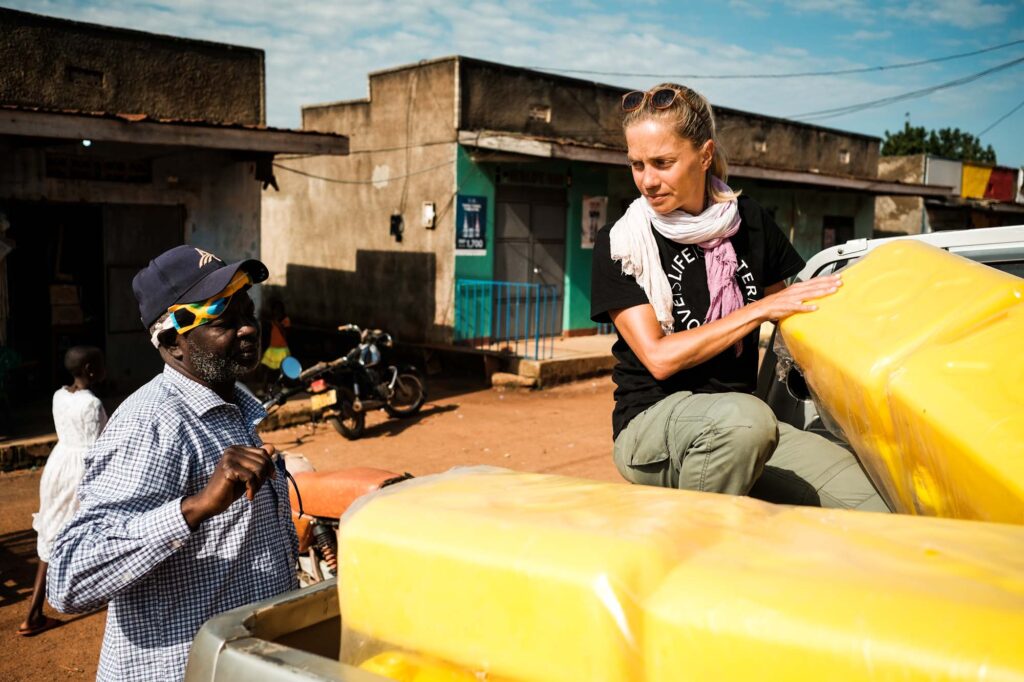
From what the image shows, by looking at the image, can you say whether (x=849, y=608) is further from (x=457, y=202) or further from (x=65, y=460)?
(x=457, y=202)

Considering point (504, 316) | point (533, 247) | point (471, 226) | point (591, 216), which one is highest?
point (591, 216)

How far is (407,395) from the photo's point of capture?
10305mm

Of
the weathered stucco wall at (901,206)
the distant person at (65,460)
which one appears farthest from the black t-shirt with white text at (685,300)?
the weathered stucco wall at (901,206)

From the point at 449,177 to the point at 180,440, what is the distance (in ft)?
38.6

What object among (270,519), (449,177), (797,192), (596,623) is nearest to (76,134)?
(449,177)

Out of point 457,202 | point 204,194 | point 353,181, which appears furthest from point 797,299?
point 353,181

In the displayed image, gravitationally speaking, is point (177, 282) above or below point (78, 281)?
above

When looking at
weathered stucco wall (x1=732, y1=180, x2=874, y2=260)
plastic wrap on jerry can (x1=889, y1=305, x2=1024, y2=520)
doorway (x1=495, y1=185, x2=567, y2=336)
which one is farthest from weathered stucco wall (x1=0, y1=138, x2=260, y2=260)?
weathered stucco wall (x1=732, y1=180, x2=874, y2=260)

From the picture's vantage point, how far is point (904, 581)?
106 cm

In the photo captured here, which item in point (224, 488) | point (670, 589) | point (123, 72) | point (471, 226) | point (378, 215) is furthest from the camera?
point (378, 215)

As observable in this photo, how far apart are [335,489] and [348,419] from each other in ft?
18.7

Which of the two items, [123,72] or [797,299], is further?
[123,72]

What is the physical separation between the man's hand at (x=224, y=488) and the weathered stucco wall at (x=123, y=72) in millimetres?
8863

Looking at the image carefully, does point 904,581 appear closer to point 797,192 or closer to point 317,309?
point 317,309
